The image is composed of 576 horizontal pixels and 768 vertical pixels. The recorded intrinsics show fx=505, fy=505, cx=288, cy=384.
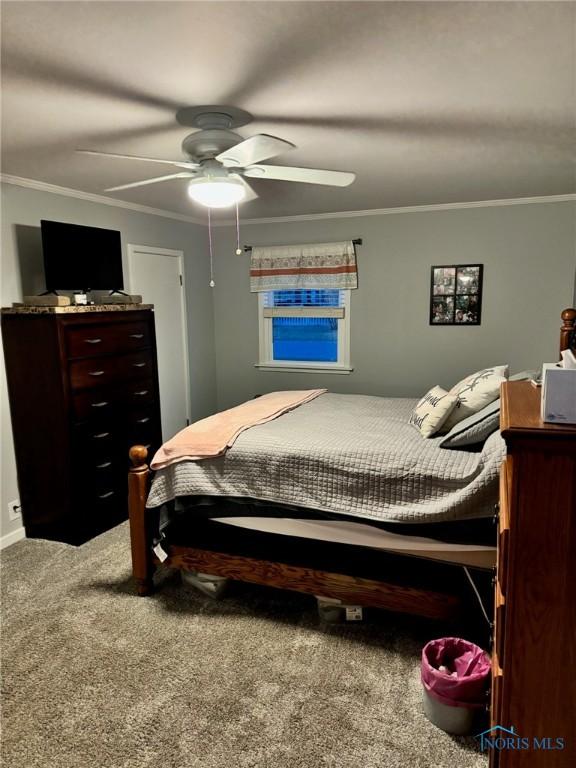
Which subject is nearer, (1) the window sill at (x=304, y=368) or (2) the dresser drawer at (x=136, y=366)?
(2) the dresser drawer at (x=136, y=366)

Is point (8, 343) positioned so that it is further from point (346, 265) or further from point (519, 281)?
point (519, 281)

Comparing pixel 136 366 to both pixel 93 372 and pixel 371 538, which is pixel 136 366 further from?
pixel 371 538

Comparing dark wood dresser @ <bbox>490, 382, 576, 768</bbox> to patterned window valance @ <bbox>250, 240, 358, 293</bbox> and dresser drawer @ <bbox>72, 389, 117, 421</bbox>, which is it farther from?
patterned window valance @ <bbox>250, 240, 358, 293</bbox>

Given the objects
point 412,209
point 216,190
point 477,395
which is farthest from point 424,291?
point 216,190

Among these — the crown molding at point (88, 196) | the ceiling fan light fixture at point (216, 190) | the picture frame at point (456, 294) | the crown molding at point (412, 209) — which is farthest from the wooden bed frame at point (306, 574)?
the crown molding at point (88, 196)

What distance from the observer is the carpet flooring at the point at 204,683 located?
5.84 feet

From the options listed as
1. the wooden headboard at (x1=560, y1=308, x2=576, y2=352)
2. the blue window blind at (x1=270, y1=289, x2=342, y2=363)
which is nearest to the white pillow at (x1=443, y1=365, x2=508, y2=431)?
the wooden headboard at (x1=560, y1=308, x2=576, y2=352)

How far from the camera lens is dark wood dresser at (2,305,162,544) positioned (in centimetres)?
318

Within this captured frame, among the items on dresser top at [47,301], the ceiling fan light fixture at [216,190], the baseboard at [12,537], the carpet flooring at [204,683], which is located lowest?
the carpet flooring at [204,683]

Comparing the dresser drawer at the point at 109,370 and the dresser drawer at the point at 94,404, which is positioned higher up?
the dresser drawer at the point at 109,370

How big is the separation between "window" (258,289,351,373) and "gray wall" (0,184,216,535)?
643mm

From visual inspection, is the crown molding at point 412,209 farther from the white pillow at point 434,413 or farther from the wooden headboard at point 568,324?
the white pillow at point 434,413

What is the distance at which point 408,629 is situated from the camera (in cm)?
244

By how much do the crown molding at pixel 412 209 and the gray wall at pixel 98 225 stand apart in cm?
56
